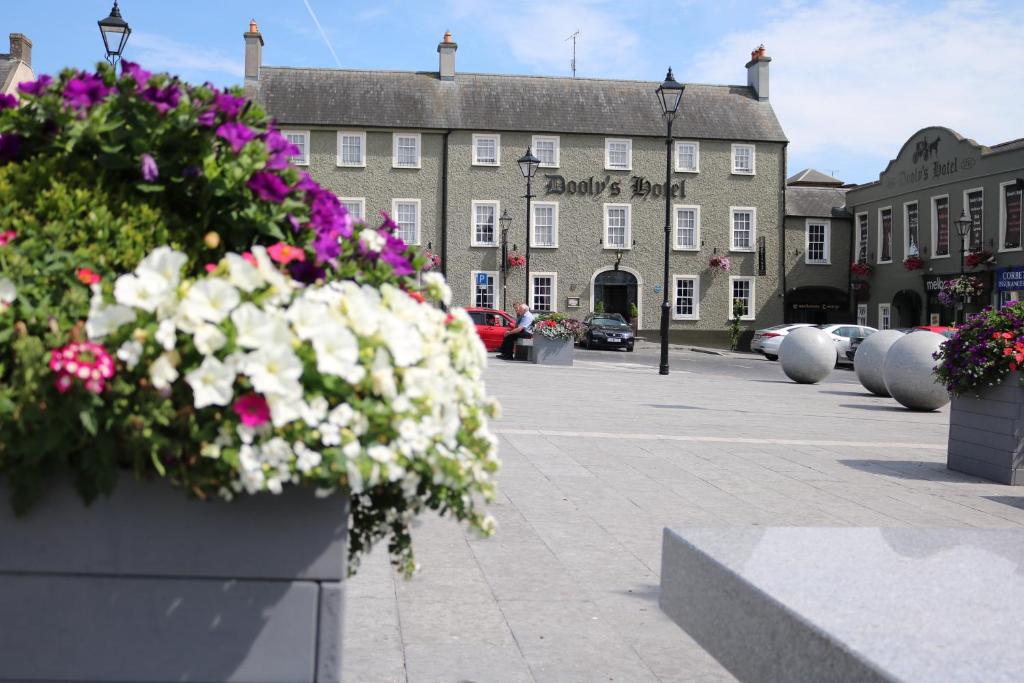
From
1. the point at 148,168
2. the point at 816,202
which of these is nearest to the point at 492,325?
the point at 816,202

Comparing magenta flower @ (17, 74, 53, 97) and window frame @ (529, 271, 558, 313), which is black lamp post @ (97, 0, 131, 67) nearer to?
magenta flower @ (17, 74, 53, 97)

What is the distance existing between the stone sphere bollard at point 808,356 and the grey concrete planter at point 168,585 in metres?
20.6

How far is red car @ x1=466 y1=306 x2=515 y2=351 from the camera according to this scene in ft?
109

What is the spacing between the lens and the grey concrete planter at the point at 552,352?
25594 millimetres

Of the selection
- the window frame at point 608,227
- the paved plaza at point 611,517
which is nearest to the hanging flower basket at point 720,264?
the window frame at point 608,227

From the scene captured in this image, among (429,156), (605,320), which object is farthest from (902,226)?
(429,156)

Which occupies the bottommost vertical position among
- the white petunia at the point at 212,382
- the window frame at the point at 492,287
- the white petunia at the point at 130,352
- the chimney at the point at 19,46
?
the white petunia at the point at 212,382

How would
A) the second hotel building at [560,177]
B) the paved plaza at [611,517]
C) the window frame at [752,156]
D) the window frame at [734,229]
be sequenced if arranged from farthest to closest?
the window frame at [734,229]
the window frame at [752,156]
the second hotel building at [560,177]
the paved plaza at [611,517]

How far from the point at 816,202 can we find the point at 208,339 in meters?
48.6

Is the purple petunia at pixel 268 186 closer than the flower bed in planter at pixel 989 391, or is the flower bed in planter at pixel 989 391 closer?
the purple petunia at pixel 268 186

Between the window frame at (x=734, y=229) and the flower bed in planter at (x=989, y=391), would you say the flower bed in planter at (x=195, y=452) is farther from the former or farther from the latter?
the window frame at (x=734, y=229)

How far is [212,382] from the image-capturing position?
2.02 metres

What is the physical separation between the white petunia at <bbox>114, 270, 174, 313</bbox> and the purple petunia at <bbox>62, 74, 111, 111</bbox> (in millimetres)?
611

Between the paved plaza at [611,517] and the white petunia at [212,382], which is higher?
the white petunia at [212,382]
